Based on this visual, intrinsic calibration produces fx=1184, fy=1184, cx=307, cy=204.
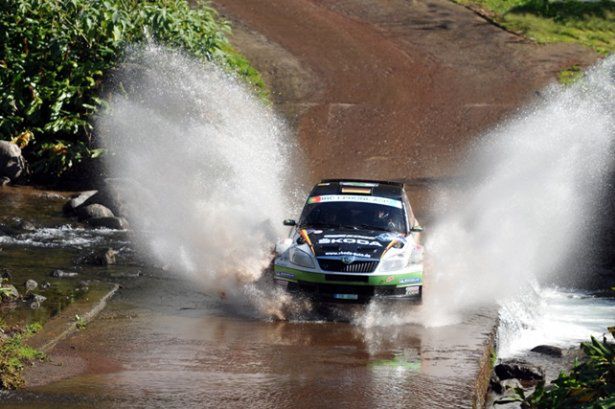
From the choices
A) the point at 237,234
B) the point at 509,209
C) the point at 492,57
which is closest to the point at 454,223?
the point at 509,209

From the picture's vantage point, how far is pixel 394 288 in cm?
1516

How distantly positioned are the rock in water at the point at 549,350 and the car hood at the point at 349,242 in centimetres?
243

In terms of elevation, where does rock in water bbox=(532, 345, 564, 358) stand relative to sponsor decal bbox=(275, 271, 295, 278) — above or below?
below

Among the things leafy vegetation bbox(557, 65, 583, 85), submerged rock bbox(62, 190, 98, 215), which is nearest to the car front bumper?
submerged rock bbox(62, 190, 98, 215)

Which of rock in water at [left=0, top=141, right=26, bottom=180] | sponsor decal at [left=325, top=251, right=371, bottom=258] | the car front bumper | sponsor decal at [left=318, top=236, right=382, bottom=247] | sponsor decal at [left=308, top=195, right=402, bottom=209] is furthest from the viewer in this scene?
rock in water at [left=0, top=141, right=26, bottom=180]

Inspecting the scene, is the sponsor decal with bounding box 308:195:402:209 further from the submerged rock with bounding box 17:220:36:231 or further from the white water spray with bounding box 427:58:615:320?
the submerged rock with bounding box 17:220:36:231

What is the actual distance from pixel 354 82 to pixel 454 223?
11.0 metres

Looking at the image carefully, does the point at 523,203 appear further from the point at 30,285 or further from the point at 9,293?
the point at 9,293

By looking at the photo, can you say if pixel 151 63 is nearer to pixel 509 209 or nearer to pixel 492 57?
pixel 509 209

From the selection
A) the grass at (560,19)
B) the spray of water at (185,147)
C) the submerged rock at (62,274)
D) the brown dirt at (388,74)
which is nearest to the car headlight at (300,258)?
the submerged rock at (62,274)

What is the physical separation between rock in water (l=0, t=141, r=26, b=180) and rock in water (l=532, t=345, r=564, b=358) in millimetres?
13676

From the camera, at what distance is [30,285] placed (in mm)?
16516

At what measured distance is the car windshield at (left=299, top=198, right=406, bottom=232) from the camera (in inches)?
647

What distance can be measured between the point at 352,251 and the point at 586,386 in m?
6.05
